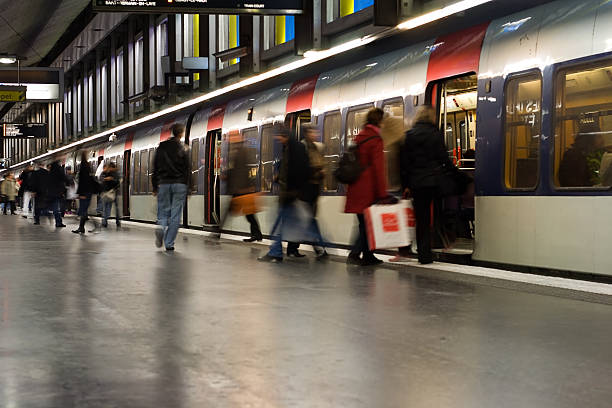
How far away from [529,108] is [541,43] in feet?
2.21

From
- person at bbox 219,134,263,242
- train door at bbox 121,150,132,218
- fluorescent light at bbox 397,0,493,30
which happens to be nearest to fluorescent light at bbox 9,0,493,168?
fluorescent light at bbox 397,0,493,30

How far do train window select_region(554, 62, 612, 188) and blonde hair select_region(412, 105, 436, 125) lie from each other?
1940mm

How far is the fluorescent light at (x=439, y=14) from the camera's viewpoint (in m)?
10.7

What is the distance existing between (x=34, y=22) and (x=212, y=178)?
13889 mm

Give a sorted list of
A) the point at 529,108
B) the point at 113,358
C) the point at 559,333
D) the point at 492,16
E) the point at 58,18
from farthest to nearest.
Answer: the point at 58,18
the point at 492,16
the point at 529,108
the point at 559,333
the point at 113,358

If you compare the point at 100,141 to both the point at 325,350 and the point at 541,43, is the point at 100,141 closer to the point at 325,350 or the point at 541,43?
the point at 541,43

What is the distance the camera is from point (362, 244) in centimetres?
1187

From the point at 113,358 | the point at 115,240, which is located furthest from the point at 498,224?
the point at 115,240

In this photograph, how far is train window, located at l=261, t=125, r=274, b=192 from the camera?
18.4 m

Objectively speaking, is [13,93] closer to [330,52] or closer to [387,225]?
[330,52]

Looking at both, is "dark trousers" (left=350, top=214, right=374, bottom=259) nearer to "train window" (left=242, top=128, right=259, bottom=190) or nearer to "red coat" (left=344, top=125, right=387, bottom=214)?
"red coat" (left=344, top=125, right=387, bottom=214)

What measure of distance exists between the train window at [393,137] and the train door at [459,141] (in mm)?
545

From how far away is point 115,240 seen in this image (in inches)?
698

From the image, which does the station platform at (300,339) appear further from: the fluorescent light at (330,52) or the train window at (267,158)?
the train window at (267,158)
